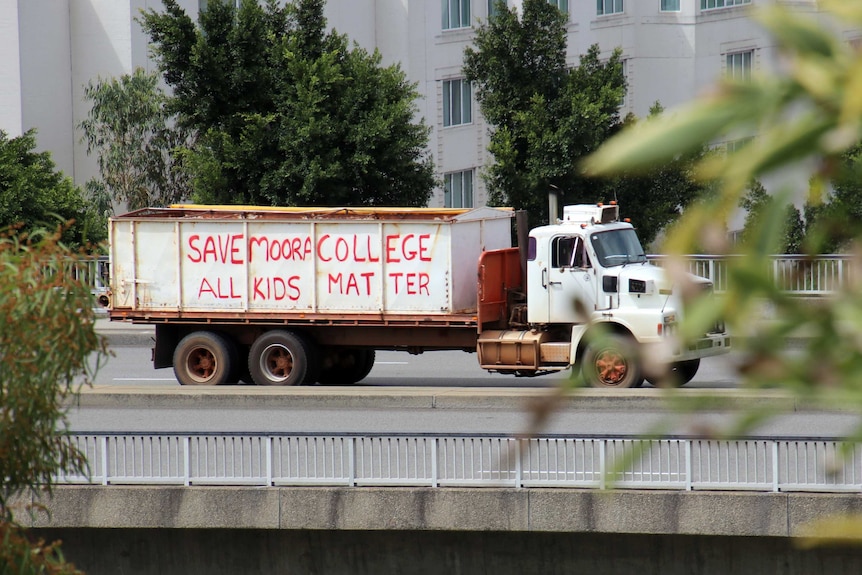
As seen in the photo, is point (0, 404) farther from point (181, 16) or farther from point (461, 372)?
point (181, 16)

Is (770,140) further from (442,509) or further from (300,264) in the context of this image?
(300,264)

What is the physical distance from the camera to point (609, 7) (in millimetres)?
49594

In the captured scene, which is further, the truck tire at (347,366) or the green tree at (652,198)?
the green tree at (652,198)

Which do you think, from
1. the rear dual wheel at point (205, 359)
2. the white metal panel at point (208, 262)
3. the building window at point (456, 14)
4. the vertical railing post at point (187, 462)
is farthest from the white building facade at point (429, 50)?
the vertical railing post at point (187, 462)

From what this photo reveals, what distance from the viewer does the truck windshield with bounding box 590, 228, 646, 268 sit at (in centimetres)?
1952

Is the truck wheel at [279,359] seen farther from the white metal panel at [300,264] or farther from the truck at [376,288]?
the white metal panel at [300,264]

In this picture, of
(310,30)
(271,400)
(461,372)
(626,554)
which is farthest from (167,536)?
(310,30)

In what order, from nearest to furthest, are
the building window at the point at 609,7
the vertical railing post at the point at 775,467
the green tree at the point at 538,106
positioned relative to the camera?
the vertical railing post at the point at 775,467 → the green tree at the point at 538,106 → the building window at the point at 609,7

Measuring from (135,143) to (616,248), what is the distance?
1969cm

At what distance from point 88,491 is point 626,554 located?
4880 millimetres

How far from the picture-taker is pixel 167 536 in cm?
1323

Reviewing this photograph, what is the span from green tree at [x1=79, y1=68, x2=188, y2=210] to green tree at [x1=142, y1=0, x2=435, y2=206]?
6.61 meters

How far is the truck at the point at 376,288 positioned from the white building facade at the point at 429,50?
1476 centimetres

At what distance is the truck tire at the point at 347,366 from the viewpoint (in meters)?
21.5
